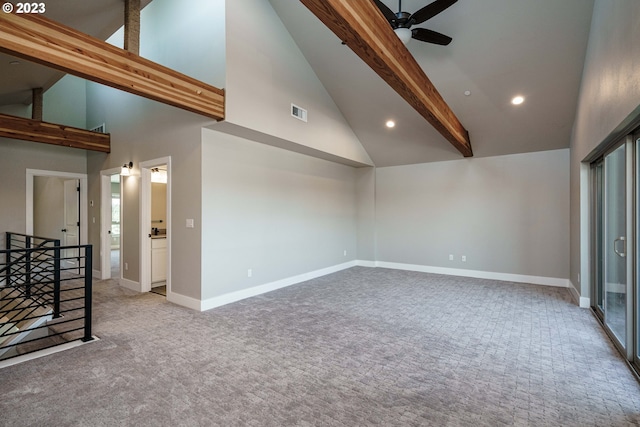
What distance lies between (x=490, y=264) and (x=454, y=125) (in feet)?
9.91

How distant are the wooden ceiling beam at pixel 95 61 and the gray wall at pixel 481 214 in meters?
4.97

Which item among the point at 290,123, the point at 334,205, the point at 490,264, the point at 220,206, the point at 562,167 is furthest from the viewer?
the point at 334,205

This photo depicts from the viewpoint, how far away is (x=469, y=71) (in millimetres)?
4660

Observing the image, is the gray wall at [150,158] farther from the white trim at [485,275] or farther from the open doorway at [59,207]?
the white trim at [485,275]

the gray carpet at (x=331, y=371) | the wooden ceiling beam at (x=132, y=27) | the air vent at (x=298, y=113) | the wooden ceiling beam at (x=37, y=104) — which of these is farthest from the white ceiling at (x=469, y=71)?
the gray carpet at (x=331, y=371)

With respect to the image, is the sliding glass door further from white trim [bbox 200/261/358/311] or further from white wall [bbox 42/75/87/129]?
white wall [bbox 42/75/87/129]

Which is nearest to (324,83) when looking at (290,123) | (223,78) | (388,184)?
(290,123)

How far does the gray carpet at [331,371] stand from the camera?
209 centimetres

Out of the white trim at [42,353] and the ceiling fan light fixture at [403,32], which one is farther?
the ceiling fan light fixture at [403,32]

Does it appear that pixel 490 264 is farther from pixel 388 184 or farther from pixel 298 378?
pixel 298 378

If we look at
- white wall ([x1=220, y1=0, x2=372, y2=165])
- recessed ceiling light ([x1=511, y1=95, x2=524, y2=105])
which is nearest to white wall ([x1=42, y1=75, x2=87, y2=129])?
white wall ([x1=220, y1=0, x2=372, y2=165])

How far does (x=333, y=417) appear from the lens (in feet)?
6.72

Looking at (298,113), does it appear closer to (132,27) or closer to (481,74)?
(132,27)

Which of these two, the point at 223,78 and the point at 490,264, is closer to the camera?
the point at 223,78
